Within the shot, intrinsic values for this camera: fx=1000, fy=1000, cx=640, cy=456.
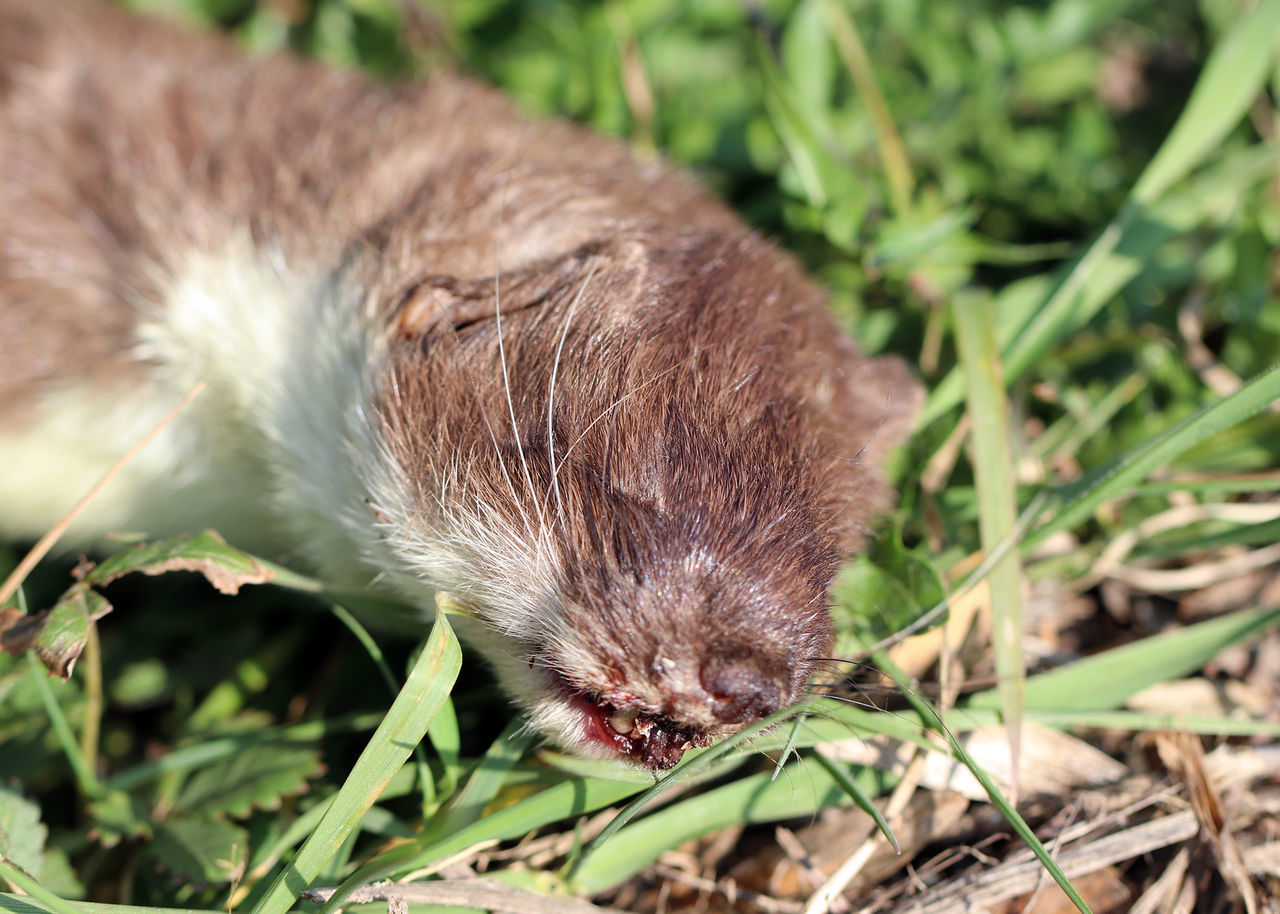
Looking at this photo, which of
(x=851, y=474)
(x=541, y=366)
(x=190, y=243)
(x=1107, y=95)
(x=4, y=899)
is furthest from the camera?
(x=1107, y=95)

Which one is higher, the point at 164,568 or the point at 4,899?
the point at 164,568

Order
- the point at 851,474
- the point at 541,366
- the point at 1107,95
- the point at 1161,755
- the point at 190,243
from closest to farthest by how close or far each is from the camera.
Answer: the point at 541,366 → the point at 851,474 → the point at 1161,755 → the point at 190,243 → the point at 1107,95

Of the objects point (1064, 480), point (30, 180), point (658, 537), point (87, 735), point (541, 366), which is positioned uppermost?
point (30, 180)

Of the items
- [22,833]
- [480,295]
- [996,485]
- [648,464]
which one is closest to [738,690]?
[648,464]

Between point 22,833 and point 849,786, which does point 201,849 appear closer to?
point 22,833

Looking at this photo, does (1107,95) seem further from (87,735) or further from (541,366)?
(87,735)

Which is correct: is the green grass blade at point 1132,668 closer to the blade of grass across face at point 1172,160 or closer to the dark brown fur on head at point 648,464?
the dark brown fur on head at point 648,464

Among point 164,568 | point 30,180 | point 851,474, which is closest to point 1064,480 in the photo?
point 851,474

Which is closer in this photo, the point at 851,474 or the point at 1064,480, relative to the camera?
the point at 851,474
